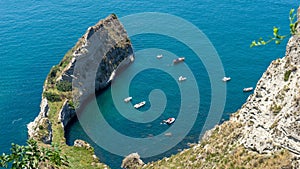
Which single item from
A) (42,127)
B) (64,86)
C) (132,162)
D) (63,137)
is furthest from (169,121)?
(64,86)

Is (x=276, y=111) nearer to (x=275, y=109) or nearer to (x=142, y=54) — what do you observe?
(x=275, y=109)

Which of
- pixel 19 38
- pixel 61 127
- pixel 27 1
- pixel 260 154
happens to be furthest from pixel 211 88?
pixel 27 1

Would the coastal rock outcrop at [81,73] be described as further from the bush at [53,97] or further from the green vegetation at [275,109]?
the green vegetation at [275,109]

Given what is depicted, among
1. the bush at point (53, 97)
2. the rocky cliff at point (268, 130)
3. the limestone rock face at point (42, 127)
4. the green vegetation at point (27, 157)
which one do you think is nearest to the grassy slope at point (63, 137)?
the bush at point (53, 97)

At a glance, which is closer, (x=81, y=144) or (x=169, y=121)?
(x=81, y=144)

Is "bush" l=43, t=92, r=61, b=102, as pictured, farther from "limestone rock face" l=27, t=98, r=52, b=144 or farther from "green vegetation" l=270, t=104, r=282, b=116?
"green vegetation" l=270, t=104, r=282, b=116

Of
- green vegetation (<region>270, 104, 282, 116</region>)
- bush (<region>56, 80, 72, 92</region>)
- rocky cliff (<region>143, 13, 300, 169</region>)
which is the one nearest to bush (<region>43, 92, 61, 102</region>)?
bush (<region>56, 80, 72, 92</region>)
